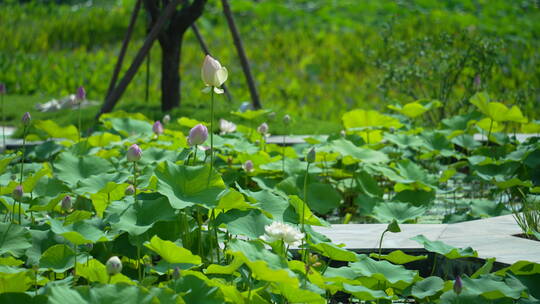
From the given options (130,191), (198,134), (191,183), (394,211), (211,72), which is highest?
(211,72)

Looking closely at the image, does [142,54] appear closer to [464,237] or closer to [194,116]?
[194,116]

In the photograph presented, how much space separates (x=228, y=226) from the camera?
6.24 ft

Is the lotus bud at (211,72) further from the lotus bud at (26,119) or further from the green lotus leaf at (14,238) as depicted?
the lotus bud at (26,119)

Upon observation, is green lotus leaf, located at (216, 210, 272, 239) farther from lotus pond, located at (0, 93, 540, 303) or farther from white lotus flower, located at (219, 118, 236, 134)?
white lotus flower, located at (219, 118, 236, 134)

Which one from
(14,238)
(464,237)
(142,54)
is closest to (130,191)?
(14,238)

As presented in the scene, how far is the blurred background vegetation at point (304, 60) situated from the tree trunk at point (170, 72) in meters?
0.15

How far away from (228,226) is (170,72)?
2.97 meters

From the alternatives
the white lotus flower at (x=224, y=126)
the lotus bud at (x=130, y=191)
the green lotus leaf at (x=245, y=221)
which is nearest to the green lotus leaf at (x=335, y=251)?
the green lotus leaf at (x=245, y=221)

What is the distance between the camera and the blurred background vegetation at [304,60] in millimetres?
4926

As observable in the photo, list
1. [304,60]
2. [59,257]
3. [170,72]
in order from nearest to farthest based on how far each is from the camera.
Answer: [59,257]
[170,72]
[304,60]

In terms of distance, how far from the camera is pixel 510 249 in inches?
84.7

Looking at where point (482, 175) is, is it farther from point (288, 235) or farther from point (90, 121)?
point (90, 121)

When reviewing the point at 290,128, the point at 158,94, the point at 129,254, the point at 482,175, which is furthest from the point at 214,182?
the point at 158,94

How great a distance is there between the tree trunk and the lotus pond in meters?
1.31
